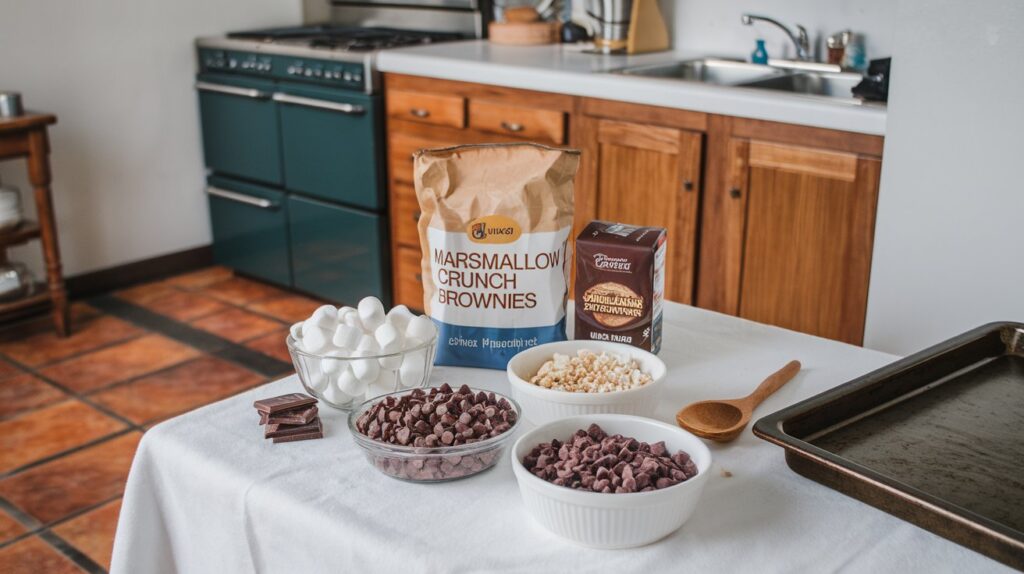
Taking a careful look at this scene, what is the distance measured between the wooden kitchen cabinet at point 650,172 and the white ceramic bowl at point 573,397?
1.51 metres

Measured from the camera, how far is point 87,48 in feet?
12.3

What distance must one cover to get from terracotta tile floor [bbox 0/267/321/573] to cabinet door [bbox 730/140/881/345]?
1510 millimetres

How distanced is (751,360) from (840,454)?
0.33 meters

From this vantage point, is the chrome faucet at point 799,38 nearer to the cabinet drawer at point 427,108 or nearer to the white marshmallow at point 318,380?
the cabinet drawer at point 427,108

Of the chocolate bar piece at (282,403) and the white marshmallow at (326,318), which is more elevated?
the white marshmallow at (326,318)

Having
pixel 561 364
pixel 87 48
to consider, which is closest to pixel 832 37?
pixel 561 364

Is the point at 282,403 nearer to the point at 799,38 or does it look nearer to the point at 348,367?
the point at 348,367

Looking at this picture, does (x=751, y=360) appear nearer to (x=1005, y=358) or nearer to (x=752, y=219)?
(x=1005, y=358)

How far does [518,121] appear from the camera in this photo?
121 inches

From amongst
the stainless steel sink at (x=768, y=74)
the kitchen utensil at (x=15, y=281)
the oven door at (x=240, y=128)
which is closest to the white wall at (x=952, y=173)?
the stainless steel sink at (x=768, y=74)

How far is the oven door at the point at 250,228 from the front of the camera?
3.86 m

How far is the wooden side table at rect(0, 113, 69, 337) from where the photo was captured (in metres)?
3.24

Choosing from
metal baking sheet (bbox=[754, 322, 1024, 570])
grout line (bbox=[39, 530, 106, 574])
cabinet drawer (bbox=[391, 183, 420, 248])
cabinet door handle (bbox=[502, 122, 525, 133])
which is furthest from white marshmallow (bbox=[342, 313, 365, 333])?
cabinet drawer (bbox=[391, 183, 420, 248])

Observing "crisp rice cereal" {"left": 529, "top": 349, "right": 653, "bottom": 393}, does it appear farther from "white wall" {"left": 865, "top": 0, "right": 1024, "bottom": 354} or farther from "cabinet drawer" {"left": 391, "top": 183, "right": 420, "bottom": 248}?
"cabinet drawer" {"left": 391, "top": 183, "right": 420, "bottom": 248}
